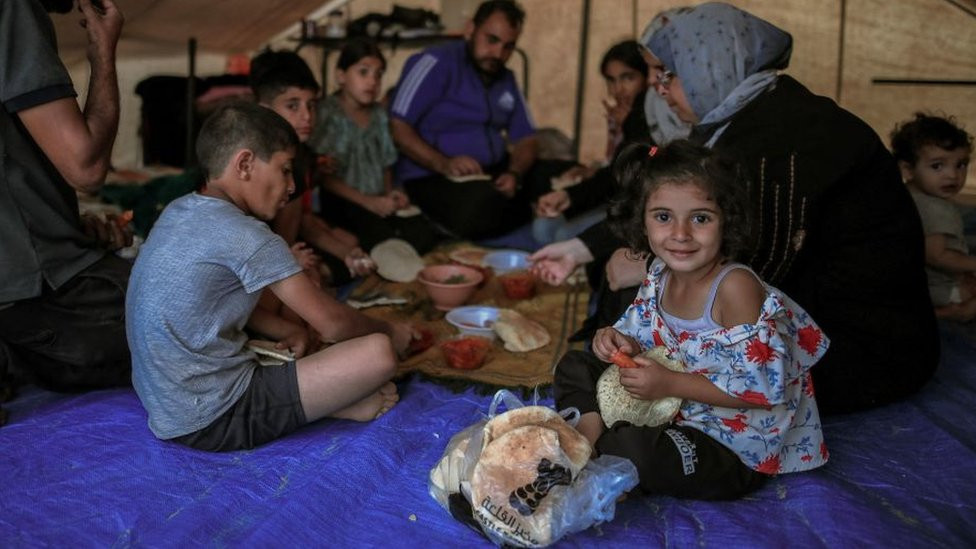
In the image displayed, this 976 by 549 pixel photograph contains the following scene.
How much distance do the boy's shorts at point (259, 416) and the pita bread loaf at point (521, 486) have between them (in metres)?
0.69

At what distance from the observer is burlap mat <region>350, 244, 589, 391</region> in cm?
266

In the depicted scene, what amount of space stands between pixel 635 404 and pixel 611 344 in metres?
0.18

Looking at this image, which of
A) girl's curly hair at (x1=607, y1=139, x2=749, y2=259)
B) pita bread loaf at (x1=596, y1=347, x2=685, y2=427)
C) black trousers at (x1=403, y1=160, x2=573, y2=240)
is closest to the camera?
girl's curly hair at (x1=607, y1=139, x2=749, y2=259)

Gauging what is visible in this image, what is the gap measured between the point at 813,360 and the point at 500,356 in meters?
1.20

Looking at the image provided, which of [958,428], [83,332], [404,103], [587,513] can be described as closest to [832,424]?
[958,428]

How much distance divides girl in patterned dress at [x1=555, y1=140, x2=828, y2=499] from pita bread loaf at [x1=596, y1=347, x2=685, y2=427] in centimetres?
3

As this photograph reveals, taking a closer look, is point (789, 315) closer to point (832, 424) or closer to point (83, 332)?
point (832, 424)

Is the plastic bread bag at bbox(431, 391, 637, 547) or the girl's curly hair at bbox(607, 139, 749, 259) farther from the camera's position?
the girl's curly hair at bbox(607, 139, 749, 259)

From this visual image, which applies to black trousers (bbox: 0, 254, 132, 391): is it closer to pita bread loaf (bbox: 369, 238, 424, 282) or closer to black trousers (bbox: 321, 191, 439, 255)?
pita bread loaf (bbox: 369, 238, 424, 282)

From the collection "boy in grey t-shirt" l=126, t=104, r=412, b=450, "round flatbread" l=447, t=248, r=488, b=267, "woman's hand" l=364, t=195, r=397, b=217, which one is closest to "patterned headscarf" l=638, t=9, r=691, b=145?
"round flatbread" l=447, t=248, r=488, b=267

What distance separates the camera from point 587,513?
1.74 meters

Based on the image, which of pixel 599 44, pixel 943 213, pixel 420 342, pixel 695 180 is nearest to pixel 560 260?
pixel 420 342

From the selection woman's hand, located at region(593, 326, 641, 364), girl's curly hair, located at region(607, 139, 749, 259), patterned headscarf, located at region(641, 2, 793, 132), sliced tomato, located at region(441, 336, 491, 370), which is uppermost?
patterned headscarf, located at region(641, 2, 793, 132)

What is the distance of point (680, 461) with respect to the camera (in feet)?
6.15
